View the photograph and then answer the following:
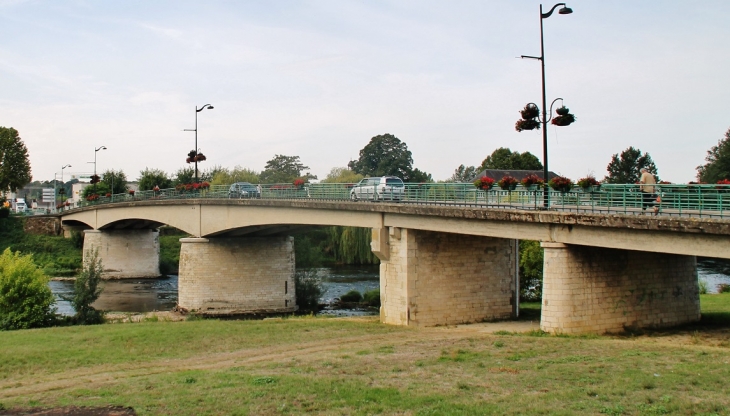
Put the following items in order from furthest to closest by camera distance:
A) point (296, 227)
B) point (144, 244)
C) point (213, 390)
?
point (144, 244) < point (296, 227) < point (213, 390)

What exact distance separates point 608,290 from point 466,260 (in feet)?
26.0

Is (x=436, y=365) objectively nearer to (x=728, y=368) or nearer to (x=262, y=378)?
(x=262, y=378)

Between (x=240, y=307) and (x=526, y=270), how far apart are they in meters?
16.9

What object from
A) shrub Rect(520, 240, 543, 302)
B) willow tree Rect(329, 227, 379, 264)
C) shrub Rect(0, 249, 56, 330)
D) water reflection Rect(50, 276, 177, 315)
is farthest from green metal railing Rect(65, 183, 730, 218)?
willow tree Rect(329, 227, 379, 264)

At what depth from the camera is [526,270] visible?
4253 cm

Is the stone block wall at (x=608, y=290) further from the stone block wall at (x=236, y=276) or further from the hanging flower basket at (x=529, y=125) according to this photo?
the stone block wall at (x=236, y=276)

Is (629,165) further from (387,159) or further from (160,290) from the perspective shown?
(160,290)

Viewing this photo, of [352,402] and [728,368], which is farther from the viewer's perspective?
[728,368]

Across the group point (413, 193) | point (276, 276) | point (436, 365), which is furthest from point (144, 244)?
Answer: point (436, 365)

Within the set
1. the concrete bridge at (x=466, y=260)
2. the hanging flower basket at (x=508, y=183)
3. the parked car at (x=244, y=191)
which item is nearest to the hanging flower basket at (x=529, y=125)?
the hanging flower basket at (x=508, y=183)

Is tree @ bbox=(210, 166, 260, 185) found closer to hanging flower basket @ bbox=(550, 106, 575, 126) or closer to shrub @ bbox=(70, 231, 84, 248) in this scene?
shrub @ bbox=(70, 231, 84, 248)

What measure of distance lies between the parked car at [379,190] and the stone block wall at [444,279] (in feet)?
9.28

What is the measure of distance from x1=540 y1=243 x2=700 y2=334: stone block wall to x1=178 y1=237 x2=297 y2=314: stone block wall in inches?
999

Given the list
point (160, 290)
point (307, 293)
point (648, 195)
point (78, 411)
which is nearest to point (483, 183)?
point (648, 195)
